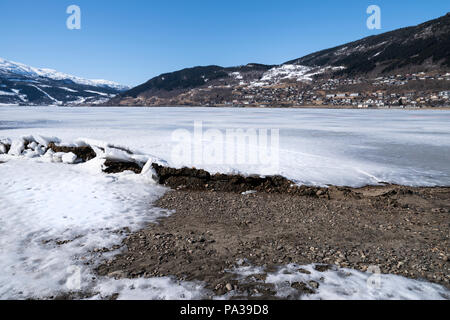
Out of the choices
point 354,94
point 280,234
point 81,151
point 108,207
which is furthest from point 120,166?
point 354,94

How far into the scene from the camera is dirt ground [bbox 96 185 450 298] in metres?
4.33

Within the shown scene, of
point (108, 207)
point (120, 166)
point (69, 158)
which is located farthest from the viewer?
point (69, 158)

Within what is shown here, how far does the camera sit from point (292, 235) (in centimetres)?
560

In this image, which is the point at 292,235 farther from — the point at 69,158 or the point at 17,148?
the point at 17,148

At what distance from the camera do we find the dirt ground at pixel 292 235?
4332 mm

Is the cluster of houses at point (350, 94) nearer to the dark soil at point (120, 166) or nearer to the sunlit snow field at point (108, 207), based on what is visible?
the sunlit snow field at point (108, 207)

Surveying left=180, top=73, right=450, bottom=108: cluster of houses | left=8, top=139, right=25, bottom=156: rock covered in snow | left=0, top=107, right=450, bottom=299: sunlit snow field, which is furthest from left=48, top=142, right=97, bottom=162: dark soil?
left=180, top=73, right=450, bottom=108: cluster of houses

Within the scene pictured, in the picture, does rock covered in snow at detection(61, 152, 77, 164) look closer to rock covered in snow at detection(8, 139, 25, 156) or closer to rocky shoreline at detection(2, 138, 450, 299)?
rock covered in snow at detection(8, 139, 25, 156)

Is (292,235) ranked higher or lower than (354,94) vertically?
lower

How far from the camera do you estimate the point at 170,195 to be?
8523 millimetres

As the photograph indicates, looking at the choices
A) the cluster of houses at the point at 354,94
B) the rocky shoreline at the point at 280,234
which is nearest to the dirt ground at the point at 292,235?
the rocky shoreline at the point at 280,234

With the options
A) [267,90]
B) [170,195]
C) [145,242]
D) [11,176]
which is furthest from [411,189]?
[267,90]
